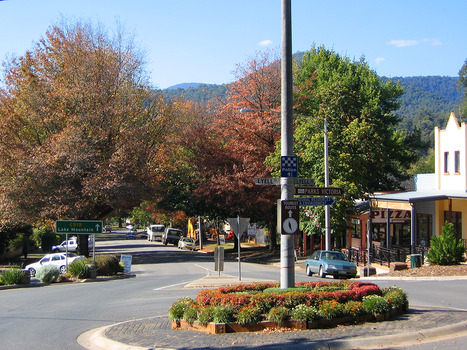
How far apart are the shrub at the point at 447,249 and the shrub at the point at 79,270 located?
659 inches

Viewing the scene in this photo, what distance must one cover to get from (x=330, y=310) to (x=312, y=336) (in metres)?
0.95

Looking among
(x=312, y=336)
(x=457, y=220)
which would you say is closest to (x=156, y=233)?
(x=457, y=220)

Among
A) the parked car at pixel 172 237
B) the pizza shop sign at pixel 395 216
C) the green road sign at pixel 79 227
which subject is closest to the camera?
the green road sign at pixel 79 227

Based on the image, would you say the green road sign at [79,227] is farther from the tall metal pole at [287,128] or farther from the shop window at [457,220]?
the shop window at [457,220]

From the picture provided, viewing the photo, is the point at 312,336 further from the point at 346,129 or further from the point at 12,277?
the point at 346,129

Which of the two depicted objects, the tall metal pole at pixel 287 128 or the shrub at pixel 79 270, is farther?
the shrub at pixel 79 270

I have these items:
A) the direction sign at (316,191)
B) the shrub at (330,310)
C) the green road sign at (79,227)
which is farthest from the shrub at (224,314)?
the green road sign at (79,227)

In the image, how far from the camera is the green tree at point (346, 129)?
32500mm

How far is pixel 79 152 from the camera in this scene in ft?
114

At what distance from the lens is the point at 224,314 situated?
10227mm

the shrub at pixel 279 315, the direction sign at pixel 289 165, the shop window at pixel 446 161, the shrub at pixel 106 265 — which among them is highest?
the shop window at pixel 446 161

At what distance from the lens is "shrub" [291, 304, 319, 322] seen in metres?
9.88

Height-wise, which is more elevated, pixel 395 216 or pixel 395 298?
pixel 395 216

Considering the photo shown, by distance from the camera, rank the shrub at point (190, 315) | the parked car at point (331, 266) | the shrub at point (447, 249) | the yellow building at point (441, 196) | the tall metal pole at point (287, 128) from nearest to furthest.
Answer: the shrub at point (190, 315) → the tall metal pole at point (287, 128) → the shrub at point (447, 249) → the parked car at point (331, 266) → the yellow building at point (441, 196)
